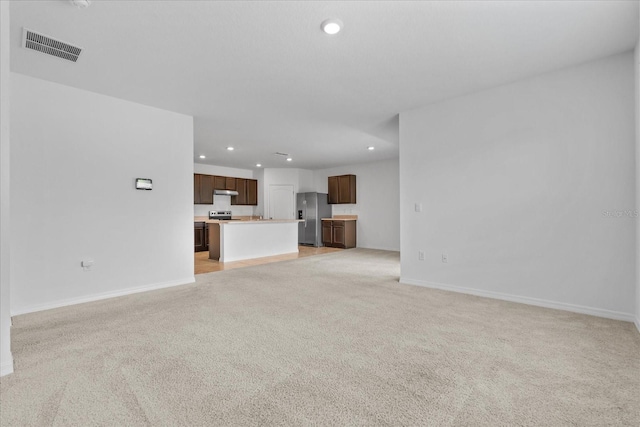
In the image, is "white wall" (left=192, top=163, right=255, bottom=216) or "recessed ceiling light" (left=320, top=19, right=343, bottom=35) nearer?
→ "recessed ceiling light" (left=320, top=19, right=343, bottom=35)

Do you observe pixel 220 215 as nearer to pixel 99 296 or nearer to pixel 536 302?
pixel 99 296

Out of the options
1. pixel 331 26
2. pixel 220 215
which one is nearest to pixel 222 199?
pixel 220 215

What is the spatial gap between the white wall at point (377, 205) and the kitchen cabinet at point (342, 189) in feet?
0.65

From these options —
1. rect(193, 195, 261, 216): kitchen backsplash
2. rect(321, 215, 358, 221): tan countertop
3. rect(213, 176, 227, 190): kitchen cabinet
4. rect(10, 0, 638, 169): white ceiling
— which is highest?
rect(10, 0, 638, 169): white ceiling

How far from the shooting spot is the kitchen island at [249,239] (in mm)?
6570

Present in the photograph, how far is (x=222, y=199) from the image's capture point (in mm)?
9312

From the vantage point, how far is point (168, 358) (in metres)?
2.10

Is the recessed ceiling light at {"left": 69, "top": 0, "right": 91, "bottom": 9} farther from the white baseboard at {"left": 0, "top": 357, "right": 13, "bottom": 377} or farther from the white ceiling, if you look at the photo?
the white baseboard at {"left": 0, "top": 357, "right": 13, "bottom": 377}

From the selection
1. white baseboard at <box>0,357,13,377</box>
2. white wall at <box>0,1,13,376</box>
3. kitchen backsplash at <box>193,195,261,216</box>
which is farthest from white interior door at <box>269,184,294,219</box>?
white baseboard at <box>0,357,13,377</box>

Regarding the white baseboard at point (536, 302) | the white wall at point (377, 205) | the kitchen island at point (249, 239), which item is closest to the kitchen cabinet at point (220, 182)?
the kitchen island at point (249, 239)

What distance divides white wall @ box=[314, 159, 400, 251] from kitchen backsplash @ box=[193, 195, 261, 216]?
131 inches

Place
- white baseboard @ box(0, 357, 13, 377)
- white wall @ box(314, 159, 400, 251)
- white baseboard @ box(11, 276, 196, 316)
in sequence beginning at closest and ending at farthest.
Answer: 1. white baseboard @ box(0, 357, 13, 377)
2. white baseboard @ box(11, 276, 196, 316)
3. white wall @ box(314, 159, 400, 251)

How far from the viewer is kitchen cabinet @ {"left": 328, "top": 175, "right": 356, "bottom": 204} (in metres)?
9.13

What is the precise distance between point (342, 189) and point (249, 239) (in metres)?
3.62
